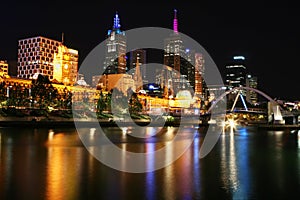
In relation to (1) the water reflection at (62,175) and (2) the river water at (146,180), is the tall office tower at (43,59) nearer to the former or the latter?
(1) the water reflection at (62,175)

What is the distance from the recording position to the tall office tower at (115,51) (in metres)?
173

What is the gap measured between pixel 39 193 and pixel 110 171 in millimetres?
3628

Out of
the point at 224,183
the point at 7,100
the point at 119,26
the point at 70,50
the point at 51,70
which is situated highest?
the point at 119,26

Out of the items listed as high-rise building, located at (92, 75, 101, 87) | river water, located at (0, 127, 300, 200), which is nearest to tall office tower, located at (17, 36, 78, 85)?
high-rise building, located at (92, 75, 101, 87)

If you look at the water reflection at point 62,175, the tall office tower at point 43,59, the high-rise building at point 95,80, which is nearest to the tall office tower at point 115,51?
the high-rise building at point 95,80

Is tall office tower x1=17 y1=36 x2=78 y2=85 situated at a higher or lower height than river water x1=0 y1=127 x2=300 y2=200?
higher

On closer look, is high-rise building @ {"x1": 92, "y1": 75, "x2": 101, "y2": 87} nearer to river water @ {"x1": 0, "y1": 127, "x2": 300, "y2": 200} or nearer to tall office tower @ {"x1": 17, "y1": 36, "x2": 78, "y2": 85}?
tall office tower @ {"x1": 17, "y1": 36, "x2": 78, "y2": 85}

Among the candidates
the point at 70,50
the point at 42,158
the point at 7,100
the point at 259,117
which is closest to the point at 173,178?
the point at 42,158

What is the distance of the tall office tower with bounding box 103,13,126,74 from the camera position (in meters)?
173

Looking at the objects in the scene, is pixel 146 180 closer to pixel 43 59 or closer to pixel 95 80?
pixel 43 59

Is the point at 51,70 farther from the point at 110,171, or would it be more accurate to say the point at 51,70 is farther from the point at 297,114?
the point at 110,171

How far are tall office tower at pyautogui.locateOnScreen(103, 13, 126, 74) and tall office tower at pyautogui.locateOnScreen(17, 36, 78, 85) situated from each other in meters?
42.7

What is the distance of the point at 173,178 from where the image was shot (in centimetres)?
1123

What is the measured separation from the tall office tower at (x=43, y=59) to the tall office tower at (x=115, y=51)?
42.7 m
